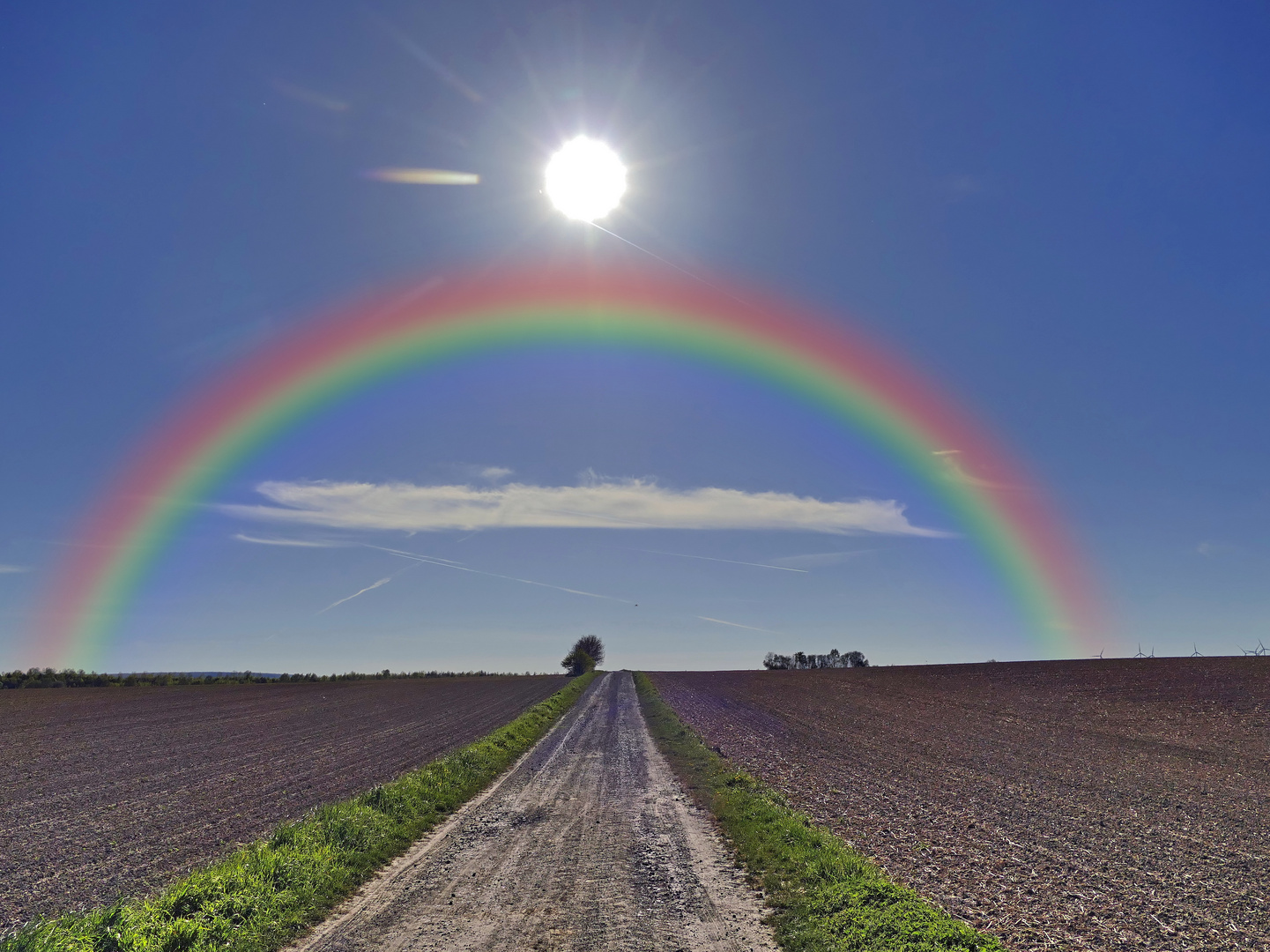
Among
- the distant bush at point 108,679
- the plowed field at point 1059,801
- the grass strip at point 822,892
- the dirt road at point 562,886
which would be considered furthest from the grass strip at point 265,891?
the distant bush at point 108,679

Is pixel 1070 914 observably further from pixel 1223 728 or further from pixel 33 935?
pixel 1223 728

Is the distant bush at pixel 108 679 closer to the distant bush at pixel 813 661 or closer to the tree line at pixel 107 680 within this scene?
the tree line at pixel 107 680

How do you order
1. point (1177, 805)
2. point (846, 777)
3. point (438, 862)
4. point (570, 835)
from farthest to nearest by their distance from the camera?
1. point (846, 777)
2. point (1177, 805)
3. point (570, 835)
4. point (438, 862)

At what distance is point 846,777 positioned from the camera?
22422 mm

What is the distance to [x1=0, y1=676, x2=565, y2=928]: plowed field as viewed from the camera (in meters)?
13.0

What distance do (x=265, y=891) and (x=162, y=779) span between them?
17.4 metres

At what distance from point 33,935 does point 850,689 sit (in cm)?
7560

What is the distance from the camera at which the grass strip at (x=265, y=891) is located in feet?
28.7

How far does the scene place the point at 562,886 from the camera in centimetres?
1129

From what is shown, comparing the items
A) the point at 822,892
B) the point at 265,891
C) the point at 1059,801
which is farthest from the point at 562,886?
the point at 1059,801

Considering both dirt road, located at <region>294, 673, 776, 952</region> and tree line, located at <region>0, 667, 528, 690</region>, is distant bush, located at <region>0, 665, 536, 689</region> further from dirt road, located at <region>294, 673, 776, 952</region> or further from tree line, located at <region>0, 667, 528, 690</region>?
dirt road, located at <region>294, 673, 776, 952</region>

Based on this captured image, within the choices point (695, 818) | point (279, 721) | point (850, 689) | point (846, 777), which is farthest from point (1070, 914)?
point (850, 689)

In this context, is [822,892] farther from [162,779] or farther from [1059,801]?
[162,779]

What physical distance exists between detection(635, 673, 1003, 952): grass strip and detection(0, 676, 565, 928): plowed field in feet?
34.5
